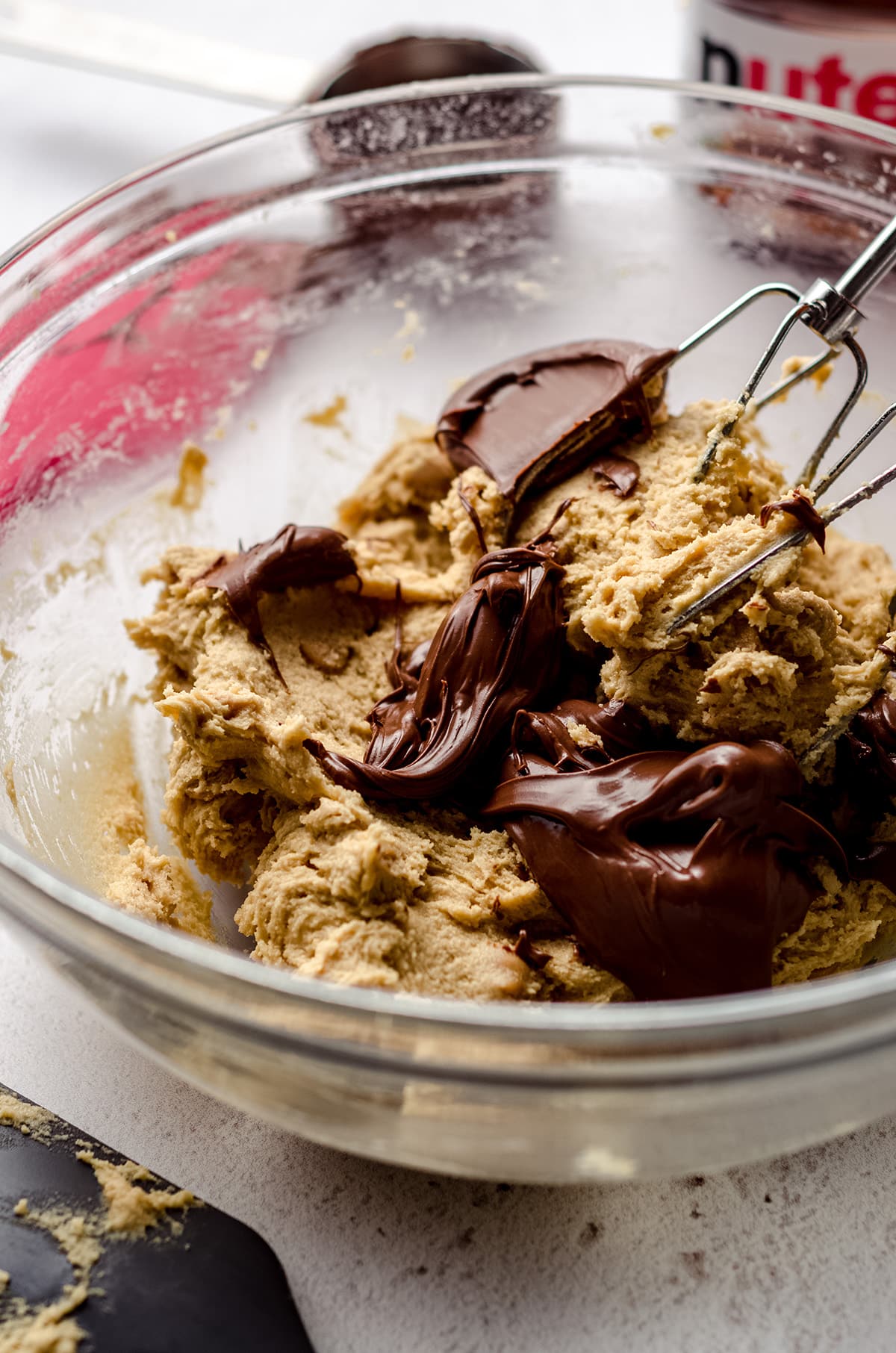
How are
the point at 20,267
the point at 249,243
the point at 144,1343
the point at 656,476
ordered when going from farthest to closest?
the point at 249,243
the point at 20,267
the point at 656,476
the point at 144,1343

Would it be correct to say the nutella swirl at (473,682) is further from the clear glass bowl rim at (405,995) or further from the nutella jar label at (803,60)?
the nutella jar label at (803,60)

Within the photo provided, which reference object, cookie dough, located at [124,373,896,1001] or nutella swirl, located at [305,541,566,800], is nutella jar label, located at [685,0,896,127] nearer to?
cookie dough, located at [124,373,896,1001]

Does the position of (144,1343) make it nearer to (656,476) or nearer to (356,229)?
(656,476)

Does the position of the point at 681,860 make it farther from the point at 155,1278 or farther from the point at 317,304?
the point at 317,304

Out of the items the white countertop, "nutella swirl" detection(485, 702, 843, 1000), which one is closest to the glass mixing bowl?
the white countertop

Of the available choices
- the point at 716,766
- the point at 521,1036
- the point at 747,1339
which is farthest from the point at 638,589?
the point at 747,1339

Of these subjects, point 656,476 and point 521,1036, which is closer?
point 521,1036

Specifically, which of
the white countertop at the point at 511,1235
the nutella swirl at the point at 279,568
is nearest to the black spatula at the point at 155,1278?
the white countertop at the point at 511,1235

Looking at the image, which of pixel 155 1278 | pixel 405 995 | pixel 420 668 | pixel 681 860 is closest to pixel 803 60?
pixel 420 668
